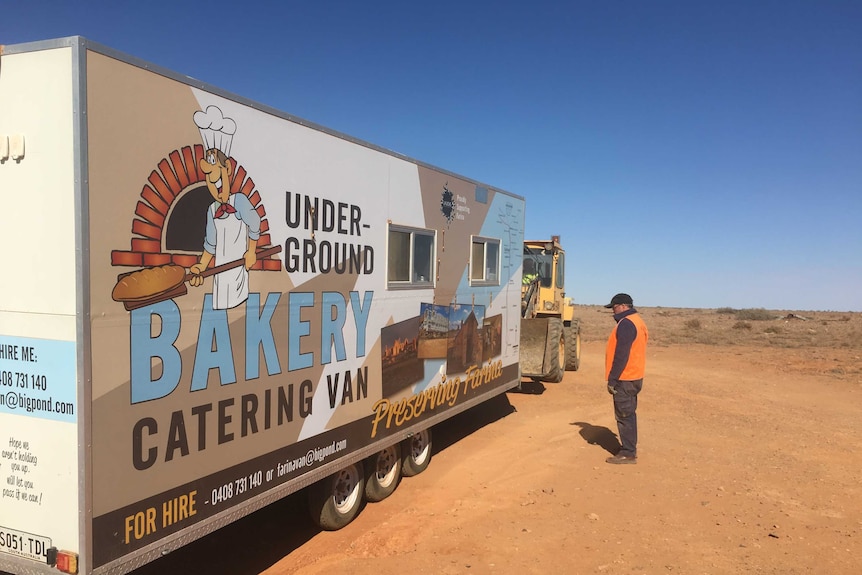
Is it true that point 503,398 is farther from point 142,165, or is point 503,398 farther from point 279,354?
point 142,165

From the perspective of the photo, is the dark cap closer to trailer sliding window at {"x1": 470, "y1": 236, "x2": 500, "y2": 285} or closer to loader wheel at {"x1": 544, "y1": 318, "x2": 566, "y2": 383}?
trailer sliding window at {"x1": 470, "y1": 236, "x2": 500, "y2": 285}

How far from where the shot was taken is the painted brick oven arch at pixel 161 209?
339cm

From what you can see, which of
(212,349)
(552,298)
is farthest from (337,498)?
(552,298)

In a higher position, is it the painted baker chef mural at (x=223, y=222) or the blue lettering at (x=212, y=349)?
the painted baker chef mural at (x=223, y=222)

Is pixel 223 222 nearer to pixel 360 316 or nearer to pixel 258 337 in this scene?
pixel 258 337

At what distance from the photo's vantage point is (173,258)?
3623mm

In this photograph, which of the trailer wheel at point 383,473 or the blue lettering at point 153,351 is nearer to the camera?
the blue lettering at point 153,351

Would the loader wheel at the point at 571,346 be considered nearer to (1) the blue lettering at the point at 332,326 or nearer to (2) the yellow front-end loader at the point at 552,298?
(2) the yellow front-end loader at the point at 552,298

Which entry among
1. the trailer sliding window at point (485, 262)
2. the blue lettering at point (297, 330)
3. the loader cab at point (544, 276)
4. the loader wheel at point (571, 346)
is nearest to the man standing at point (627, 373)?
the trailer sliding window at point (485, 262)

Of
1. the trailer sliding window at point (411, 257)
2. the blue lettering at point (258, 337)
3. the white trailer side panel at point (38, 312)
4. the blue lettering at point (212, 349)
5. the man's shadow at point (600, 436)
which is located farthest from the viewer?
the man's shadow at point (600, 436)

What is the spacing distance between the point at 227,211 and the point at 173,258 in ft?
1.88

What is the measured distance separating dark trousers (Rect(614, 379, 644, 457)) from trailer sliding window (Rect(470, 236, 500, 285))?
7.52ft

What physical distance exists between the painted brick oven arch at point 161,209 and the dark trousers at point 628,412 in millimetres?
5949

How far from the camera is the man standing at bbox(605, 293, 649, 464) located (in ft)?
26.0
